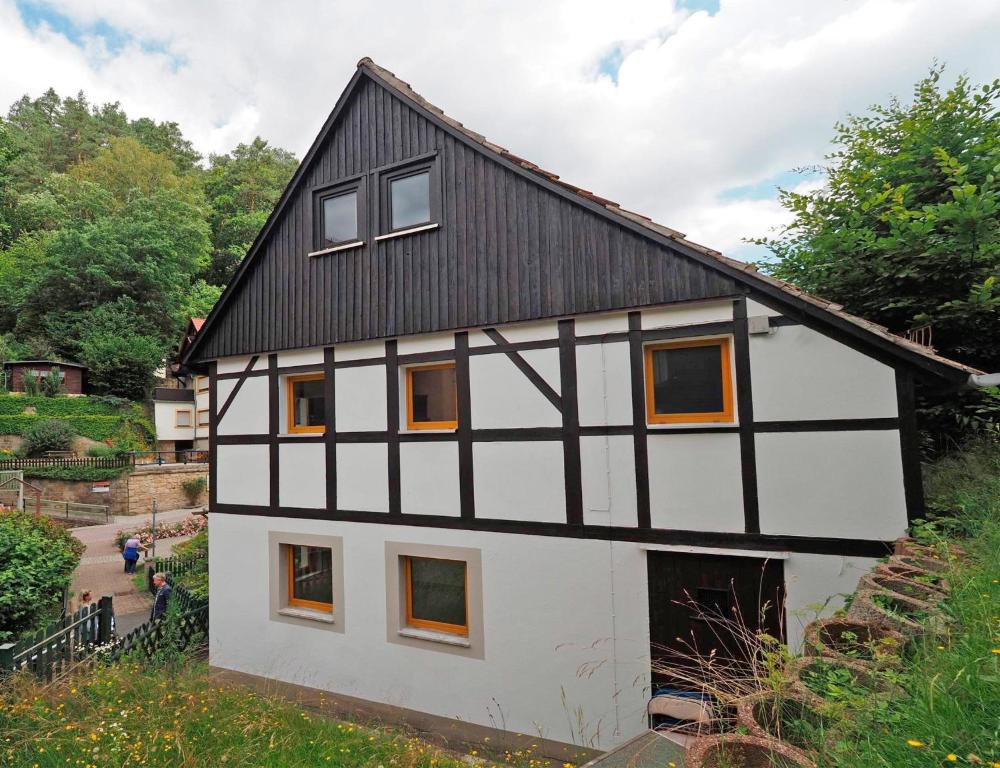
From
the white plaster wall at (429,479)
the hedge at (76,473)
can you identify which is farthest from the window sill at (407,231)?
the hedge at (76,473)

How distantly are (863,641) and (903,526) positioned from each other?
2759 mm

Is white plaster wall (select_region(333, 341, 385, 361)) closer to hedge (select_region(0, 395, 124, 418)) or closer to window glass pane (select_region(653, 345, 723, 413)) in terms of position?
window glass pane (select_region(653, 345, 723, 413))

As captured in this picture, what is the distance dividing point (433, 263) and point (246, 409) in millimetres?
4011

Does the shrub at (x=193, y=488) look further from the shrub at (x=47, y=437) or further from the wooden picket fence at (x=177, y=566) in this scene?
the wooden picket fence at (x=177, y=566)

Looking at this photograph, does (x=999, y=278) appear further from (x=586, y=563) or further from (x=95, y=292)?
(x=95, y=292)

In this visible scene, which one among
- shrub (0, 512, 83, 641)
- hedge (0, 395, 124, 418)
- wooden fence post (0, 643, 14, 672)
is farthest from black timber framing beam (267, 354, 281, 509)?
hedge (0, 395, 124, 418)

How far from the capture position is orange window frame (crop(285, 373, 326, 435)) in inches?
326

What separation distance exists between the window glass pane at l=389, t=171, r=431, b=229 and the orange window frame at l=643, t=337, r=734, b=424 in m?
3.51

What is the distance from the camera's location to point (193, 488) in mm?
25297

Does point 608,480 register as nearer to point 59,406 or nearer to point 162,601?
point 162,601

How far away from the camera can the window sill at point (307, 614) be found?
25.3ft

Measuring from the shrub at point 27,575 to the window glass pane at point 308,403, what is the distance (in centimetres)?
396

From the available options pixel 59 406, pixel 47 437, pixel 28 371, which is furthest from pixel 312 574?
pixel 28 371

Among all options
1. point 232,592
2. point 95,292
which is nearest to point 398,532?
point 232,592
